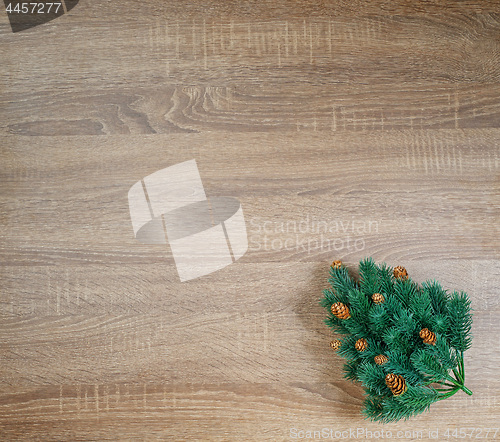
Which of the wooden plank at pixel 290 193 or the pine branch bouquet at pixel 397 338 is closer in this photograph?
the pine branch bouquet at pixel 397 338

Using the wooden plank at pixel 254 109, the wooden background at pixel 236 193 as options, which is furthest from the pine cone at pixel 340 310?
the wooden plank at pixel 254 109

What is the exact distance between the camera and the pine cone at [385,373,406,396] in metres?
0.79

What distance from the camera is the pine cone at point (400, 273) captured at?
0.88m

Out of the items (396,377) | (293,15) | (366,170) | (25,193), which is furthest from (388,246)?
(25,193)

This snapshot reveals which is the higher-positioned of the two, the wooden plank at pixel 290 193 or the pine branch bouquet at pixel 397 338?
the wooden plank at pixel 290 193

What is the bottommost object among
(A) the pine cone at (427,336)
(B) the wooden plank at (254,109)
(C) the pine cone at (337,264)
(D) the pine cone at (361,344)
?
(D) the pine cone at (361,344)

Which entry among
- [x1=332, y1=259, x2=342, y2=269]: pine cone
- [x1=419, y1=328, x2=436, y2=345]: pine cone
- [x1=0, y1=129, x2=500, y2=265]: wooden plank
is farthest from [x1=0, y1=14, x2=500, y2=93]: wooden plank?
[x1=419, y1=328, x2=436, y2=345]: pine cone

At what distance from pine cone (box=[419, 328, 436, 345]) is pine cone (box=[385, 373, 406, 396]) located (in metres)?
0.08
